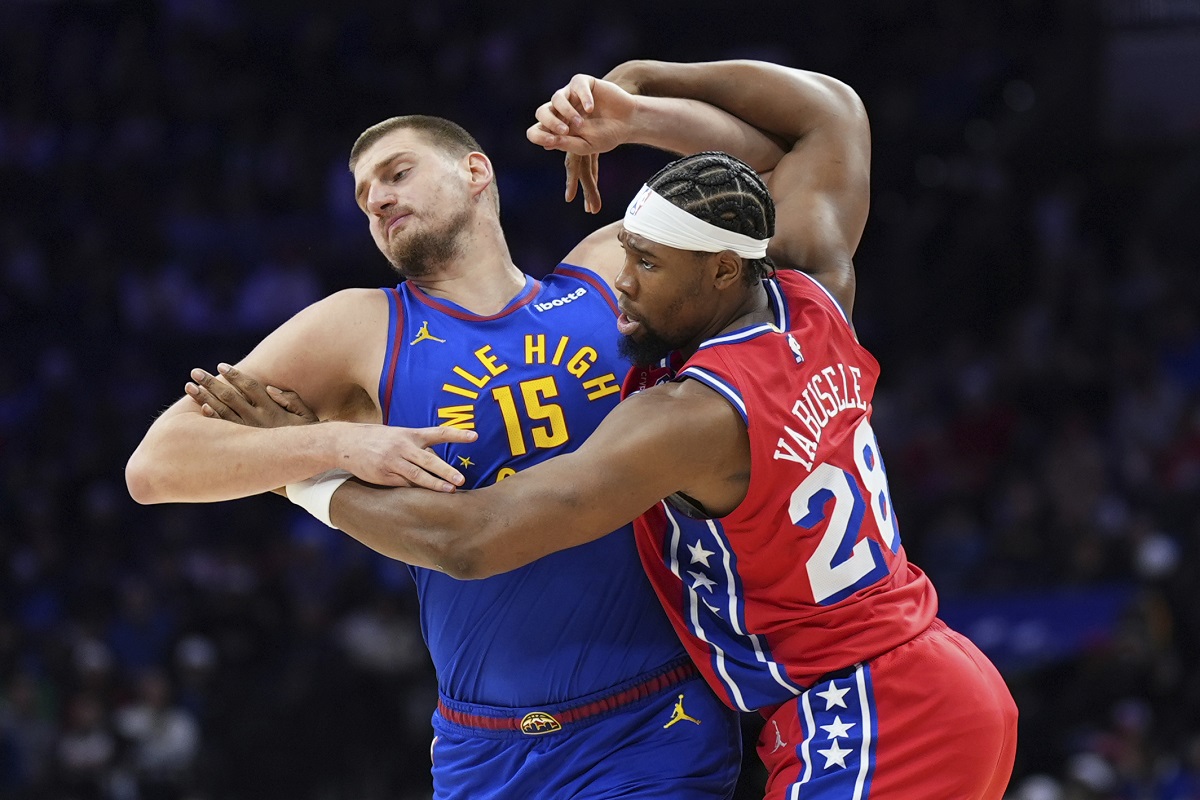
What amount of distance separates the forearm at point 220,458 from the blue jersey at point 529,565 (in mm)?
383

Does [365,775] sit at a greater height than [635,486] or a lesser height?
lesser

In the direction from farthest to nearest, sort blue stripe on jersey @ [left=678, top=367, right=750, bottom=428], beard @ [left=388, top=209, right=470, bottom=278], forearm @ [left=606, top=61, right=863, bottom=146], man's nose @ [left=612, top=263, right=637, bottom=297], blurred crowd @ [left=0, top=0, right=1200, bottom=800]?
1. blurred crowd @ [left=0, top=0, right=1200, bottom=800]
2. forearm @ [left=606, top=61, right=863, bottom=146]
3. beard @ [left=388, top=209, right=470, bottom=278]
4. man's nose @ [left=612, top=263, right=637, bottom=297]
5. blue stripe on jersey @ [left=678, top=367, right=750, bottom=428]

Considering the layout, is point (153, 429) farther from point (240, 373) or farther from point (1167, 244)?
point (1167, 244)

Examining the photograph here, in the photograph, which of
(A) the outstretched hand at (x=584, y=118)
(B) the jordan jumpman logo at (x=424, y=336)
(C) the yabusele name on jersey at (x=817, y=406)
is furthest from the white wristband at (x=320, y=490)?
(C) the yabusele name on jersey at (x=817, y=406)

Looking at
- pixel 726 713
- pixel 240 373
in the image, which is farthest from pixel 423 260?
pixel 726 713

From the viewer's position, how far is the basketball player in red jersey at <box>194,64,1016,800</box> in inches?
146

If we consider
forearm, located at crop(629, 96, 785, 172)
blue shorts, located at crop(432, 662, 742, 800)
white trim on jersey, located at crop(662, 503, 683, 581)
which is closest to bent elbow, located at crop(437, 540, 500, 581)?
white trim on jersey, located at crop(662, 503, 683, 581)

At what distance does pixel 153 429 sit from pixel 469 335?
93 centimetres

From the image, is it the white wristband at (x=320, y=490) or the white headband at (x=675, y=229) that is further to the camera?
the white wristband at (x=320, y=490)

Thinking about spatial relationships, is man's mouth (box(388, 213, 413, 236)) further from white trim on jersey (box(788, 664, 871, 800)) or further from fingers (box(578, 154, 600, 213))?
white trim on jersey (box(788, 664, 871, 800))

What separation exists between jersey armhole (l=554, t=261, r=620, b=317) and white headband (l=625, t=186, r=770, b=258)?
64 cm

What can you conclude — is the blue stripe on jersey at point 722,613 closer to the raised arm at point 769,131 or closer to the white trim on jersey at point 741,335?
the white trim on jersey at point 741,335

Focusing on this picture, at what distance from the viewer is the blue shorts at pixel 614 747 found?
13.7 feet

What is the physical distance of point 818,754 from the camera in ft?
12.7
